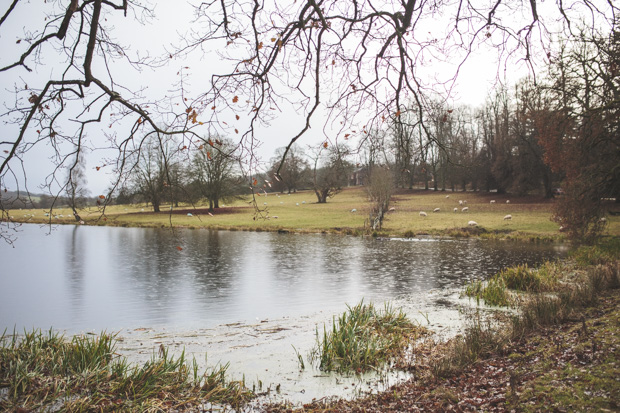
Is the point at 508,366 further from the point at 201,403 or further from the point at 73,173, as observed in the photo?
the point at 73,173

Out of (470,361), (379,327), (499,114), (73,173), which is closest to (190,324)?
(379,327)

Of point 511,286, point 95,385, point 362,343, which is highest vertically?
point 95,385

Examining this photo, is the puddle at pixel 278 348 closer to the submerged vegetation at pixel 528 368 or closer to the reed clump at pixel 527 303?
the submerged vegetation at pixel 528 368

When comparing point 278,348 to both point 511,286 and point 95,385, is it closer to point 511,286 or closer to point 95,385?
point 95,385

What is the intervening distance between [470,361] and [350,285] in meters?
9.50

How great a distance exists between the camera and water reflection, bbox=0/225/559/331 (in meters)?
12.7

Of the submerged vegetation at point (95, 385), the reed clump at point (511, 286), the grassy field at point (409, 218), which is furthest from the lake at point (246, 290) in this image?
the grassy field at point (409, 218)

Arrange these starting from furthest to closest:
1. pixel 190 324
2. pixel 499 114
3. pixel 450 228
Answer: pixel 499 114 → pixel 450 228 → pixel 190 324

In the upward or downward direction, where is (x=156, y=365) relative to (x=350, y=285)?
upward

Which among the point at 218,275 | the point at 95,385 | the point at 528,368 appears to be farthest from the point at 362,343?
the point at 218,275

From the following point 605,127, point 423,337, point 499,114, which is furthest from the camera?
point 499,114

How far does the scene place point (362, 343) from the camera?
7805 millimetres

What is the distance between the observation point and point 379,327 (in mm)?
9359

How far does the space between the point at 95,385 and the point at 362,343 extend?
4.22m
